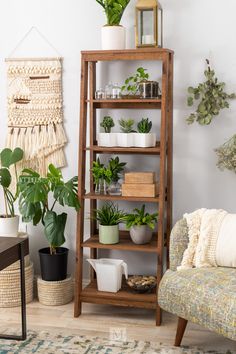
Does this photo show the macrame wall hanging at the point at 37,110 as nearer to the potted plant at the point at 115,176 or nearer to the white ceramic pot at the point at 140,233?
the potted plant at the point at 115,176

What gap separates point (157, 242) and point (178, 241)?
17.9 inches

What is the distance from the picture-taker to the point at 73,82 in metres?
4.20

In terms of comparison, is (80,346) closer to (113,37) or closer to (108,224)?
(108,224)

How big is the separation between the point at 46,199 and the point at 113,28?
3.89 ft

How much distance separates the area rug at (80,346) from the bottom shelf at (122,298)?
351 millimetres

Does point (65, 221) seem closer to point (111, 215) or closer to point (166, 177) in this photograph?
point (111, 215)

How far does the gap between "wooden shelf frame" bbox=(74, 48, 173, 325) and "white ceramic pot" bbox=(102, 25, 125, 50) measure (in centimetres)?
9

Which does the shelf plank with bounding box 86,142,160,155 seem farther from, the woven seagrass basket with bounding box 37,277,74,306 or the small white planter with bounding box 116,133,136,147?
the woven seagrass basket with bounding box 37,277,74,306

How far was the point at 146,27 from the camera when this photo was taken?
3.84 metres

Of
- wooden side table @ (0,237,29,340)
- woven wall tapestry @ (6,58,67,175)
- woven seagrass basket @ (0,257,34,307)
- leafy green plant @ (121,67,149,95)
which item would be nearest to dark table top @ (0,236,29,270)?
wooden side table @ (0,237,29,340)

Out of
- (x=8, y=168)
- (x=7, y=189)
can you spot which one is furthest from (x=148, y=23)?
(x=7, y=189)

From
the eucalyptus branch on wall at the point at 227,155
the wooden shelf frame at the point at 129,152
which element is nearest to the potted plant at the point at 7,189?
the wooden shelf frame at the point at 129,152

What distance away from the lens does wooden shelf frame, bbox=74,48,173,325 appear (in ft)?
12.1

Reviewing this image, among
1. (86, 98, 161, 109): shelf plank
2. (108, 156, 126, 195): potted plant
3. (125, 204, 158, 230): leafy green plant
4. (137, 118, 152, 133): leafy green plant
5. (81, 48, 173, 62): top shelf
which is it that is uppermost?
(81, 48, 173, 62): top shelf
